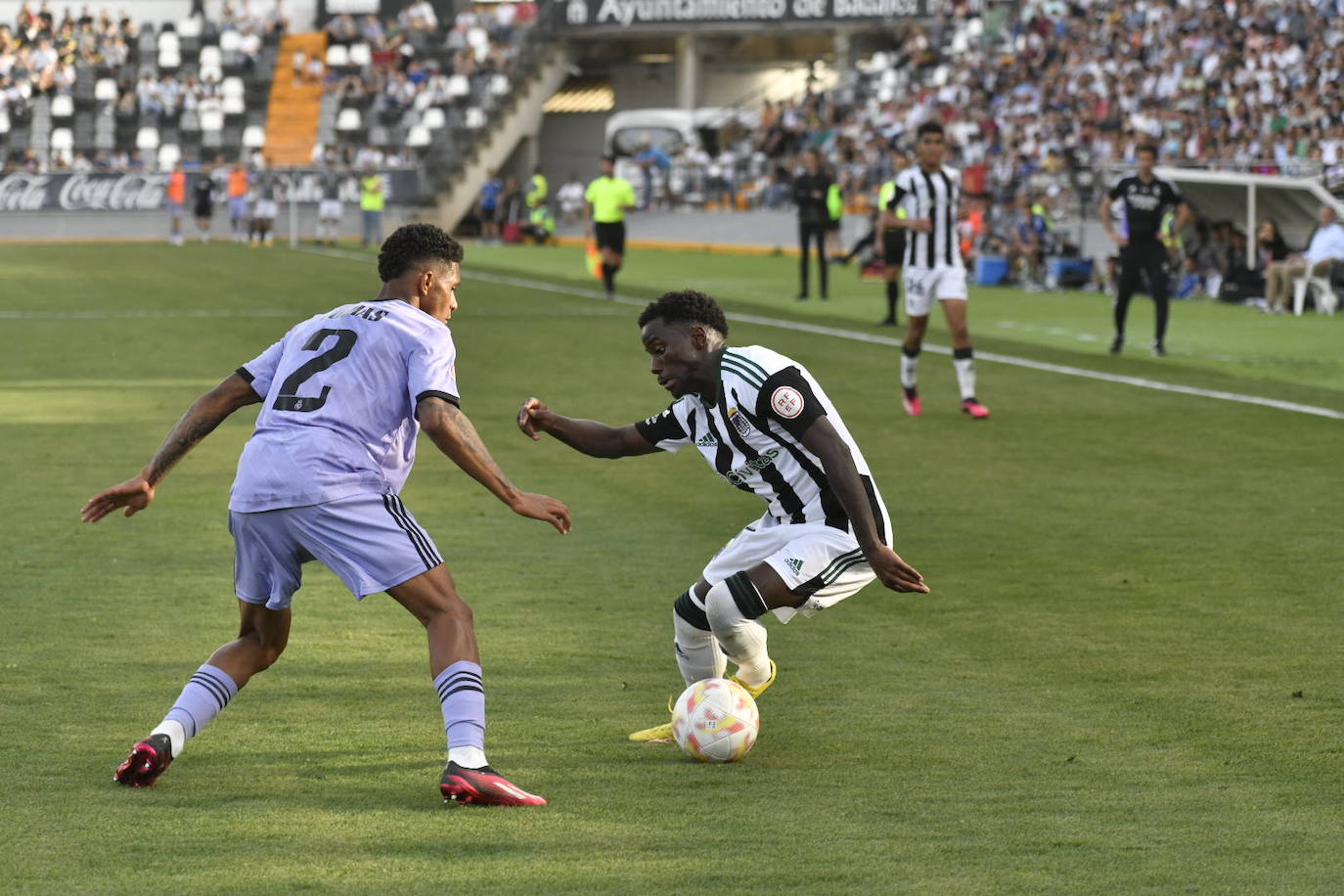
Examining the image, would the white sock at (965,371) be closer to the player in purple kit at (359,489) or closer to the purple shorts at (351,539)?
the player in purple kit at (359,489)

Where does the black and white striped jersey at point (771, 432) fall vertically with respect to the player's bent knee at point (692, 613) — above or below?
above

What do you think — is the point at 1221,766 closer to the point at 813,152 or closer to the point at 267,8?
the point at 813,152

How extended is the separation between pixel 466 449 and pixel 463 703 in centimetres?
73

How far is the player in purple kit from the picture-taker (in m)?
5.57

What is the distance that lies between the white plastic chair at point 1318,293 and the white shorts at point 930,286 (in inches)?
520

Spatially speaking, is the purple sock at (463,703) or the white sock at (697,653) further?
the white sock at (697,653)

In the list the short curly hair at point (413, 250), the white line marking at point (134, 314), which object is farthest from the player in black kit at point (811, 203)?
the short curly hair at point (413, 250)

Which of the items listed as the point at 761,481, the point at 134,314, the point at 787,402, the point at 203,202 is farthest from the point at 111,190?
the point at 787,402

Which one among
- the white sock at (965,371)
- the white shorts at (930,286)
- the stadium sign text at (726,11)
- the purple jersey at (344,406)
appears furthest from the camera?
the stadium sign text at (726,11)

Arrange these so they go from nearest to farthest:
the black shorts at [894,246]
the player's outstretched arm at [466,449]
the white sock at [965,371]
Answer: the player's outstretched arm at [466,449] < the white sock at [965,371] < the black shorts at [894,246]

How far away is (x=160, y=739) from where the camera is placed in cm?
570

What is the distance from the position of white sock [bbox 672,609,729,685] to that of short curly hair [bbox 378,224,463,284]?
4.87 ft

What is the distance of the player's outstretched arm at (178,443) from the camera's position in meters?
5.87

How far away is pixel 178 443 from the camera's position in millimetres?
5910
